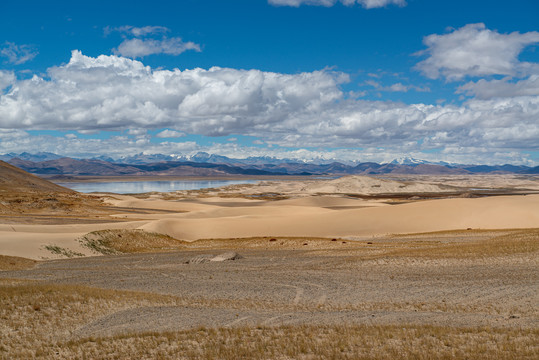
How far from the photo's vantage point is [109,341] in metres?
12.5

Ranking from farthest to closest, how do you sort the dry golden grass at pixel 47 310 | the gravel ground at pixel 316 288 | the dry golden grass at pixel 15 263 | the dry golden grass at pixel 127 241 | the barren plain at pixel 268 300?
the dry golden grass at pixel 127 241 → the dry golden grass at pixel 15 263 → the gravel ground at pixel 316 288 → the dry golden grass at pixel 47 310 → the barren plain at pixel 268 300

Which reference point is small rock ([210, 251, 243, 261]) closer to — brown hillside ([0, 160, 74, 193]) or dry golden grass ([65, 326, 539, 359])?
dry golden grass ([65, 326, 539, 359])

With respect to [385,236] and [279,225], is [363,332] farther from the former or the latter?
[279,225]

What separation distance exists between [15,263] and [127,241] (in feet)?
45.4

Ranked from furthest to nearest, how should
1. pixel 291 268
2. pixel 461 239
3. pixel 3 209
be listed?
1. pixel 3 209
2. pixel 461 239
3. pixel 291 268

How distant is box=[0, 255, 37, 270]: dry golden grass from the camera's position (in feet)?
98.3

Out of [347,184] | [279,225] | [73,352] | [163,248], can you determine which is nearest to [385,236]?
[279,225]

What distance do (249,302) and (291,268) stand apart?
402 inches

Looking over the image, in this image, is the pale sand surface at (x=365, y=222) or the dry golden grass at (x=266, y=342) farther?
the pale sand surface at (x=365, y=222)

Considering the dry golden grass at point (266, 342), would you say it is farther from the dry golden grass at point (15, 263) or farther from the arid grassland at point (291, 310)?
the dry golden grass at point (15, 263)

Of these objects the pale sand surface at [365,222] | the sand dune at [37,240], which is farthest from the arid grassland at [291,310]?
the pale sand surface at [365,222]

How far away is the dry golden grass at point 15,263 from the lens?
98.3ft

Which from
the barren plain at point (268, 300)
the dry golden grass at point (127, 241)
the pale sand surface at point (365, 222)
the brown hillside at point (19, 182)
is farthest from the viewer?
the brown hillside at point (19, 182)

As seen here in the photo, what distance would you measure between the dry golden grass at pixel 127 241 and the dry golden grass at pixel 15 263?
7803mm
